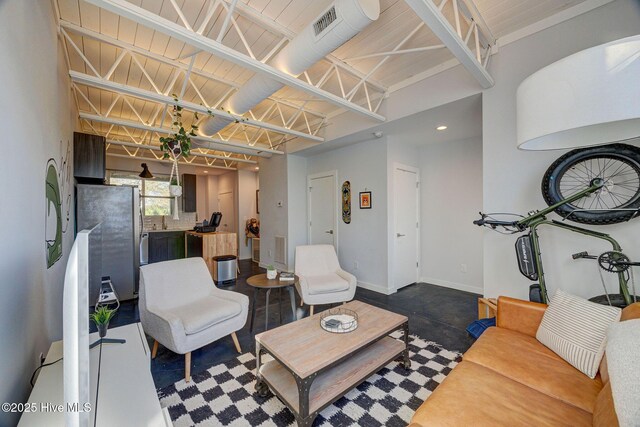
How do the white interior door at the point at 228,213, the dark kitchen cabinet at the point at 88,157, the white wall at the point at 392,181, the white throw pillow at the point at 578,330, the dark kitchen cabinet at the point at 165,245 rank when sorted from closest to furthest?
the white throw pillow at the point at 578,330, the dark kitchen cabinet at the point at 88,157, the white wall at the point at 392,181, the dark kitchen cabinet at the point at 165,245, the white interior door at the point at 228,213

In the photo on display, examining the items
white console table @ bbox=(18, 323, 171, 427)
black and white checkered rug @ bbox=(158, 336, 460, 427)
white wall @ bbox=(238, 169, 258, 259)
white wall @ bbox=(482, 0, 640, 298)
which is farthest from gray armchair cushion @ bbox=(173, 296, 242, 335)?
white wall @ bbox=(238, 169, 258, 259)

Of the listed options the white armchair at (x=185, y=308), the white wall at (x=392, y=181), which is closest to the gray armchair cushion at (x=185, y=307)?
the white armchair at (x=185, y=308)

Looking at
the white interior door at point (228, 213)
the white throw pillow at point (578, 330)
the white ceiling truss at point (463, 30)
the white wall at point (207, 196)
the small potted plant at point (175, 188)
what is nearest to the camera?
the white throw pillow at point (578, 330)

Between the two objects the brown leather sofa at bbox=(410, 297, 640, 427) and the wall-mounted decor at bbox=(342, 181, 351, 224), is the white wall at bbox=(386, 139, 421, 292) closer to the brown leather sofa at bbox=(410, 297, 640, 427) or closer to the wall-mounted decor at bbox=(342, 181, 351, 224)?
the wall-mounted decor at bbox=(342, 181, 351, 224)

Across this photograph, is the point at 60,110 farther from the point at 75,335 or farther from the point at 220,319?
the point at 75,335

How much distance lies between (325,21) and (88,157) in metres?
3.44

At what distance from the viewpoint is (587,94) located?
Result: 930 mm

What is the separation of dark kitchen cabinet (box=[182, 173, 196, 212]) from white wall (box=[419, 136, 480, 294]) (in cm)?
603

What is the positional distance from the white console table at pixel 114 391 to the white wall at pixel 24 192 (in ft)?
0.35

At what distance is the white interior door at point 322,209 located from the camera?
504cm

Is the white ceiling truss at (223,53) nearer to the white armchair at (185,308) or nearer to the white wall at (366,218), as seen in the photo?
the white wall at (366,218)

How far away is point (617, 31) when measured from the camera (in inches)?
79.3

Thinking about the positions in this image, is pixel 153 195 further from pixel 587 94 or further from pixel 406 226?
pixel 587 94

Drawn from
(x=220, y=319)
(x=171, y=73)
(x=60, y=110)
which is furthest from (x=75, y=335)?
(x=171, y=73)
